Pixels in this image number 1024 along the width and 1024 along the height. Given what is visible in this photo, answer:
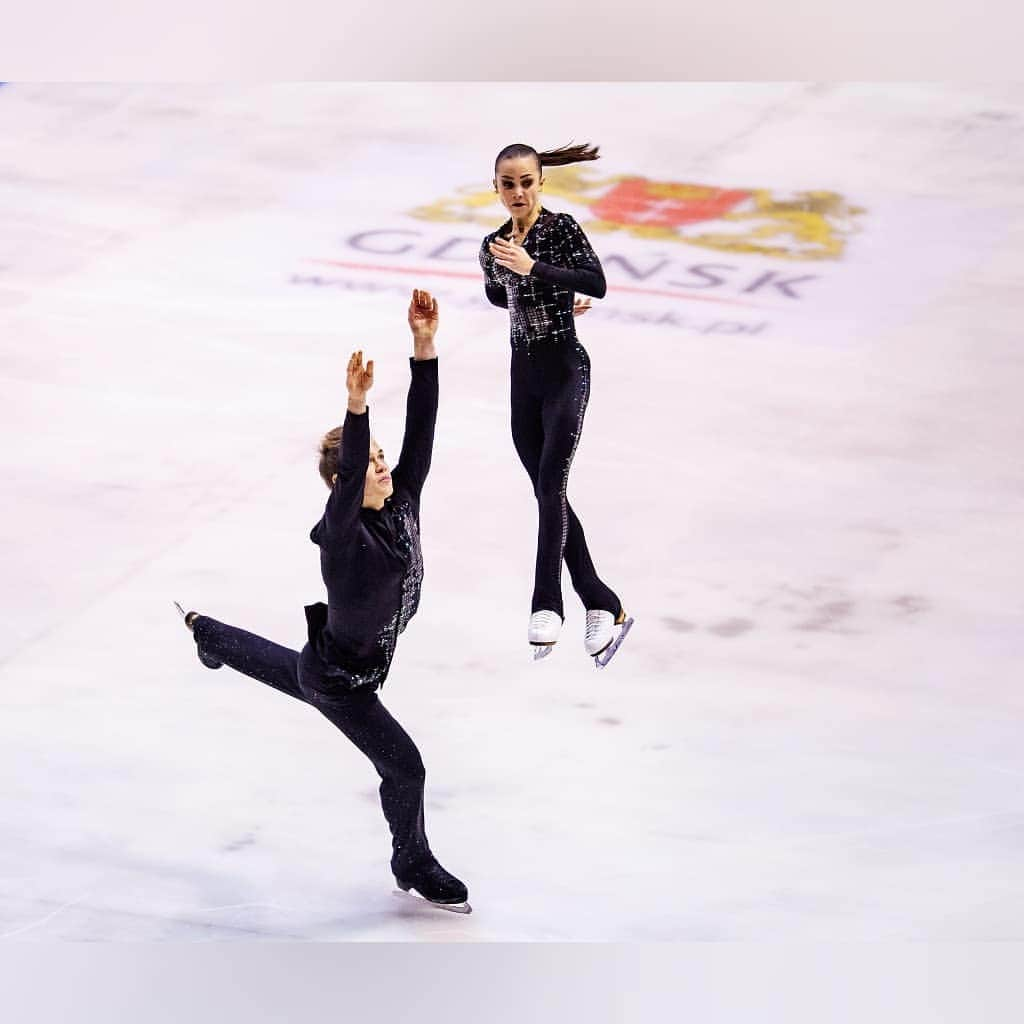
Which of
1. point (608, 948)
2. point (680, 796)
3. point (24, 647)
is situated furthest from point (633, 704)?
point (24, 647)

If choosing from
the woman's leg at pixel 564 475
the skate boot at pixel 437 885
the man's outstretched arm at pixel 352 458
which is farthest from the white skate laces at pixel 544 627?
the man's outstretched arm at pixel 352 458

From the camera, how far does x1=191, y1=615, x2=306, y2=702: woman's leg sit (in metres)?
5.74

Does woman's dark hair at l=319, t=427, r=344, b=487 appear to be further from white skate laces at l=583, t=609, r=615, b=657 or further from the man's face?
white skate laces at l=583, t=609, r=615, b=657

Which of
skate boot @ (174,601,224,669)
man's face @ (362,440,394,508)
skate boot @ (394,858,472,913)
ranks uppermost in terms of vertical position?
man's face @ (362,440,394,508)

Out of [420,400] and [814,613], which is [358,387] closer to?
[420,400]

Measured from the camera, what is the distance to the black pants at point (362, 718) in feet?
18.5

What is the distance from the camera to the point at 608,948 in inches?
233

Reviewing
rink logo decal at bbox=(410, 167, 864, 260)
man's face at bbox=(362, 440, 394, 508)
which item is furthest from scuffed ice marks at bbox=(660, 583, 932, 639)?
rink logo decal at bbox=(410, 167, 864, 260)

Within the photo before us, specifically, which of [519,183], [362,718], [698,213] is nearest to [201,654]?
[362,718]

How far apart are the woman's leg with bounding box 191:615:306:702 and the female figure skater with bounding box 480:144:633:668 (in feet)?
2.27

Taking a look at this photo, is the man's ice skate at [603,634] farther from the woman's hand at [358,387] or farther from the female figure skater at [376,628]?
the woman's hand at [358,387]

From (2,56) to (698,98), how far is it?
7.99 ft

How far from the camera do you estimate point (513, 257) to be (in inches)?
223

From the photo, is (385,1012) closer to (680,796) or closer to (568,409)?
(680,796)
